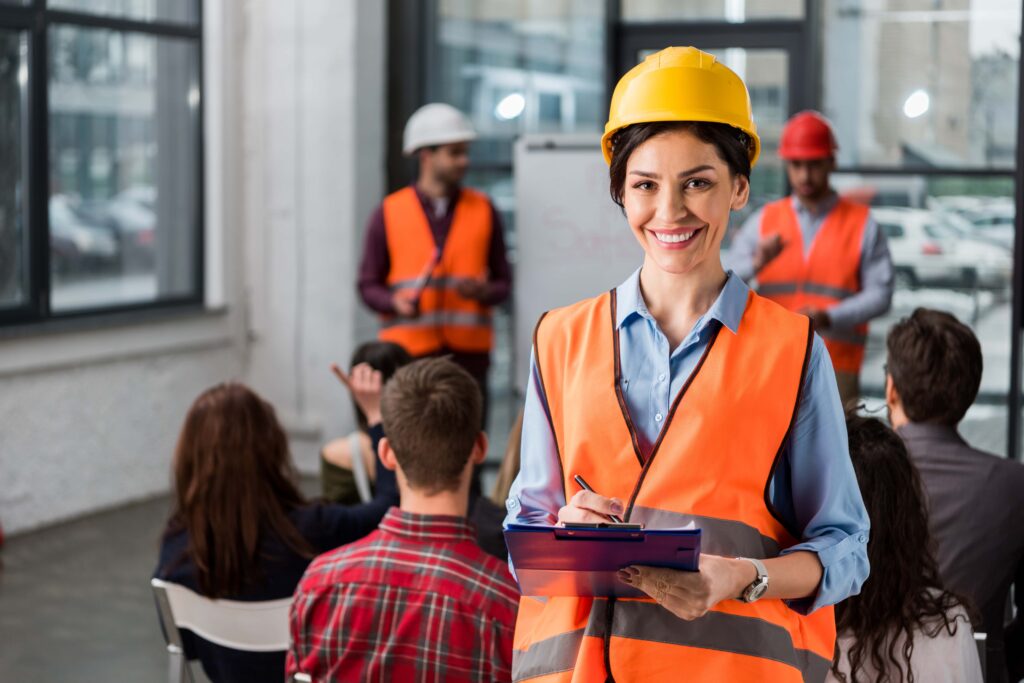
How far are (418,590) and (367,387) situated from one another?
3.91 ft

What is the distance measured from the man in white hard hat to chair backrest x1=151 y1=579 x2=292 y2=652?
9.59ft

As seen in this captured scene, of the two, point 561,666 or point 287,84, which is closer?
point 561,666

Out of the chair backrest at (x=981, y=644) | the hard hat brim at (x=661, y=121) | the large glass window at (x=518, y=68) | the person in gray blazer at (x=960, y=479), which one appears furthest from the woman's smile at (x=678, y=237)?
the large glass window at (x=518, y=68)

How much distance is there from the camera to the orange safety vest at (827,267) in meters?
5.25

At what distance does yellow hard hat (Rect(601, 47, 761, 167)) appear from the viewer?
155cm

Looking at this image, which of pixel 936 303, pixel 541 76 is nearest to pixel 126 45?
pixel 541 76

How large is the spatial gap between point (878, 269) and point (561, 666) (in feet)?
13.0

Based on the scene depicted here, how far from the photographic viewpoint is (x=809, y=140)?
5.23 m

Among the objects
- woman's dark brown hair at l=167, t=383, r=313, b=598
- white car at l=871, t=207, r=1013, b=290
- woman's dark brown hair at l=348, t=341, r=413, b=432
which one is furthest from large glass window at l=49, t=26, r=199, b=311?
woman's dark brown hair at l=167, t=383, r=313, b=598

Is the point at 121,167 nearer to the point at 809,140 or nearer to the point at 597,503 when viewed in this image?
the point at 809,140

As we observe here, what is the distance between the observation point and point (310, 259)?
6.77 m

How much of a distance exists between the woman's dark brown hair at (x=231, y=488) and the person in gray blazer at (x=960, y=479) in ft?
4.05

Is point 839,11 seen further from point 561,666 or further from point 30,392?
point 561,666

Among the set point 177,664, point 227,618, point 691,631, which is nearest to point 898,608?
point 691,631
